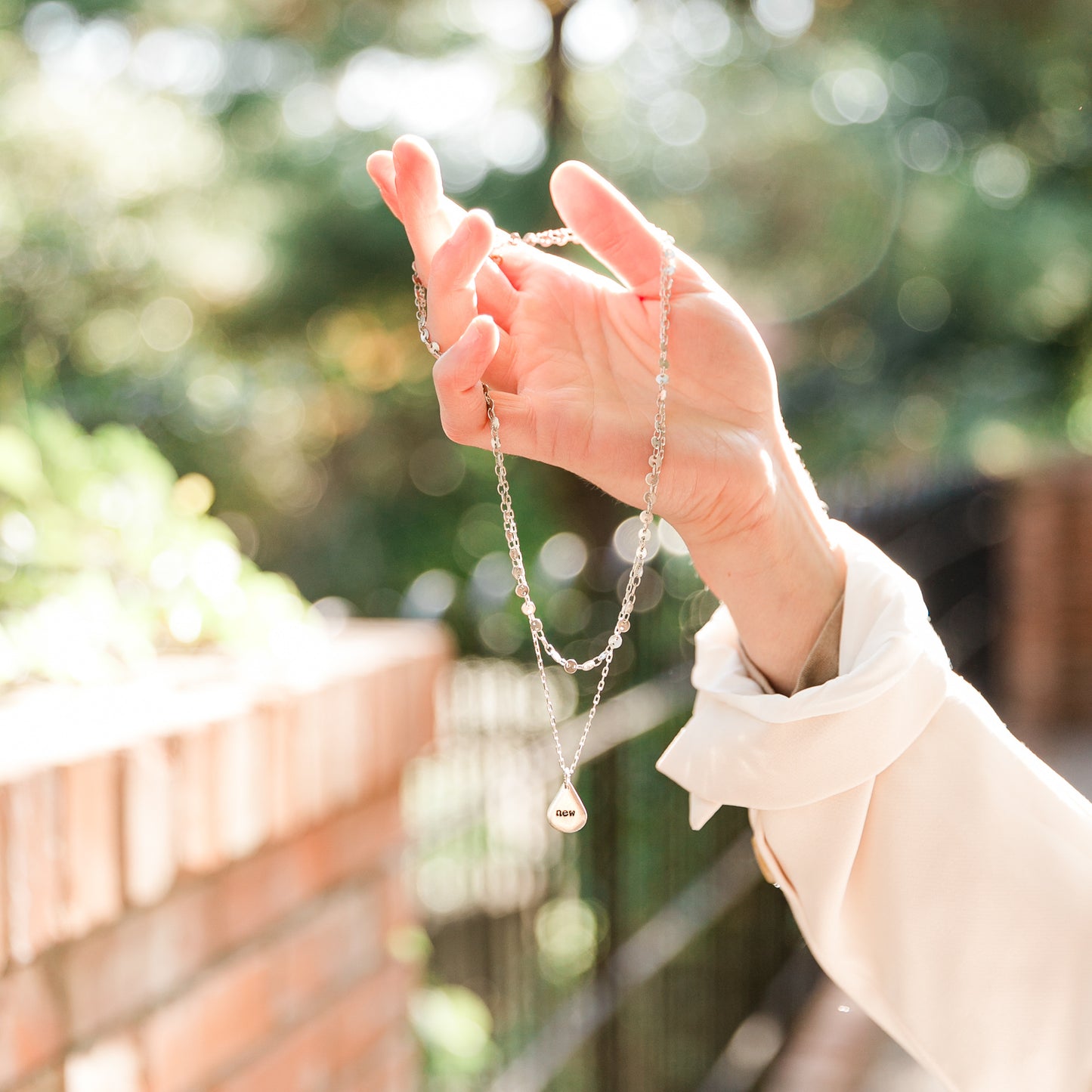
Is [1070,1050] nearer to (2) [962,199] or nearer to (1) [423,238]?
(1) [423,238]

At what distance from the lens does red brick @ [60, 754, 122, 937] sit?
1.18 m

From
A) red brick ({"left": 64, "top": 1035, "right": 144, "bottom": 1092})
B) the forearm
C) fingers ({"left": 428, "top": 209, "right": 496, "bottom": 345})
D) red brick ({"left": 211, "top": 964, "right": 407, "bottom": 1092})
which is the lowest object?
red brick ({"left": 211, "top": 964, "right": 407, "bottom": 1092})

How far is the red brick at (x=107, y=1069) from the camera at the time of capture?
1213mm

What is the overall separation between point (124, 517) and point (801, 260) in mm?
6612

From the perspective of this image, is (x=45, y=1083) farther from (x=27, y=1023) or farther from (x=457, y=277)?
(x=457, y=277)

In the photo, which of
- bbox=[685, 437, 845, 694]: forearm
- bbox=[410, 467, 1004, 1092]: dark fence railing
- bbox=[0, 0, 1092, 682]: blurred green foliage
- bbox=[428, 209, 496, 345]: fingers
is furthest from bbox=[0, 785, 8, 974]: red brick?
bbox=[0, 0, 1092, 682]: blurred green foliage

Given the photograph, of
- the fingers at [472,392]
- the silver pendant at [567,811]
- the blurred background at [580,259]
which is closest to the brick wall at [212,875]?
the silver pendant at [567,811]

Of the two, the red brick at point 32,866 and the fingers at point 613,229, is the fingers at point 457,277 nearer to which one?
the fingers at point 613,229

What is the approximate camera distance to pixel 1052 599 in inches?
261

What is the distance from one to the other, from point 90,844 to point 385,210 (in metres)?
5.86

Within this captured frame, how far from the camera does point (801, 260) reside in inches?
296

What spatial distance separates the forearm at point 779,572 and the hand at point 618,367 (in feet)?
0.07

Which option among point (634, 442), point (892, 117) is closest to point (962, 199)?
point (892, 117)

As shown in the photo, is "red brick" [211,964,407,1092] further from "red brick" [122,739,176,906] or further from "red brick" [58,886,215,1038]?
"red brick" [122,739,176,906]
